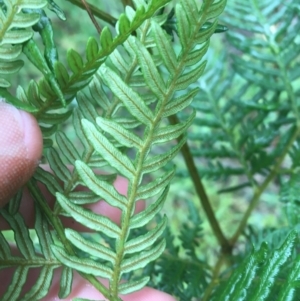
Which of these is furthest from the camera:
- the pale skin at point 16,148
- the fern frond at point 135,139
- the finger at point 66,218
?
the finger at point 66,218

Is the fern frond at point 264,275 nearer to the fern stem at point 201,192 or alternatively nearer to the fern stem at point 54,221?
the fern stem at point 54,221

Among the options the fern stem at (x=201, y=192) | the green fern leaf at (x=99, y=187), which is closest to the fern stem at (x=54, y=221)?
the green fern leaf at (x=99, y=187)

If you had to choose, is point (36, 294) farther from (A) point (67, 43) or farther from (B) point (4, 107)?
(A) point (67, 43)

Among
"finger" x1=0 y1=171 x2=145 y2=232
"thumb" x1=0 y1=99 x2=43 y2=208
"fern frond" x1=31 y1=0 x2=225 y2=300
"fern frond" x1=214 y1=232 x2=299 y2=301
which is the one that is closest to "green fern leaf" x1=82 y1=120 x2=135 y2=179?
"fern frond" x1=31 y1=0 x2=225 y2=300

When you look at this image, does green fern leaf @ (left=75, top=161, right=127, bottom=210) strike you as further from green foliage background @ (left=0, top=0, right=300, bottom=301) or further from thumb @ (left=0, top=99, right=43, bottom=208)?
thumb @ (left=0, top=99, right=43, bottom=208)

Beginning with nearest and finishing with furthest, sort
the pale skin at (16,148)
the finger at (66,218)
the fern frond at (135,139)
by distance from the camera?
the fern frond at (135,139) → the pale skin at (16,148) → the finger at (66,218)

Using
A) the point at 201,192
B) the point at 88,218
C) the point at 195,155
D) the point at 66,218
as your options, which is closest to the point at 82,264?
the point at 88,218

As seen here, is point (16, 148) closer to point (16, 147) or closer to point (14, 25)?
point (16, 147)
